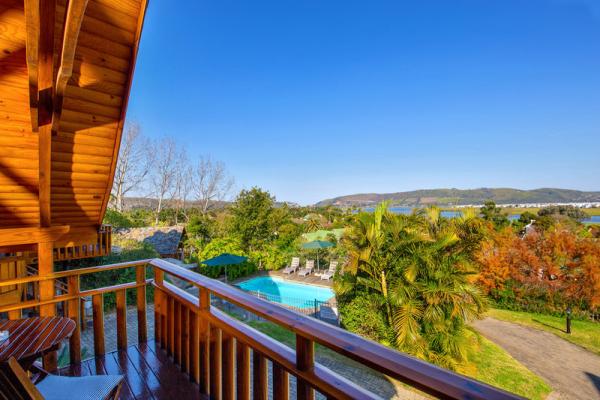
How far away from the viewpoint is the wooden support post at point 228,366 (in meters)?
1.80

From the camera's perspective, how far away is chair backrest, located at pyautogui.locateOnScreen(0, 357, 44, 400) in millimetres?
1167

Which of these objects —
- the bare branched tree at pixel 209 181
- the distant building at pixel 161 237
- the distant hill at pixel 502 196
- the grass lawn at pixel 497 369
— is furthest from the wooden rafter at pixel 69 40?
the distant hill at pixel 502 196

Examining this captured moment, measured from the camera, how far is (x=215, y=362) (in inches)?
79.0

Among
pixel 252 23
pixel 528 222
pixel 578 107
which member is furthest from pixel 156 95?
pixel 528 222

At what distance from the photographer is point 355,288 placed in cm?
843

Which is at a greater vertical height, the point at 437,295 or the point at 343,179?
the point at 343,179

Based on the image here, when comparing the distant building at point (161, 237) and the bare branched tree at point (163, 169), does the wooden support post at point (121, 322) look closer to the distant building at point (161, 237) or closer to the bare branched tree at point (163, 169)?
the distant building at point (161, 237)

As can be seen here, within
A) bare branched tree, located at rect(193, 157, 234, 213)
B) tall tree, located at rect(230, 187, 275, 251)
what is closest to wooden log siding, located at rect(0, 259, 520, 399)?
tall tree, located at rect(230, 187, 275, 251)

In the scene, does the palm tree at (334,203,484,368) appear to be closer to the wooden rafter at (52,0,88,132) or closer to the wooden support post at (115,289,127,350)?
the wooden support post at (115,289,127,350)

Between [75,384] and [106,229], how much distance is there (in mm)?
7669

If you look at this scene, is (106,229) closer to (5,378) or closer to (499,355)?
(5,378)

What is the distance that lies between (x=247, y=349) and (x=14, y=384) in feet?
3.28

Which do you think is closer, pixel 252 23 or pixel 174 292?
pixel 174 292

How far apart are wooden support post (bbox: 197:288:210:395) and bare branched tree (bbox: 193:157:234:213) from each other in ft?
76.8
